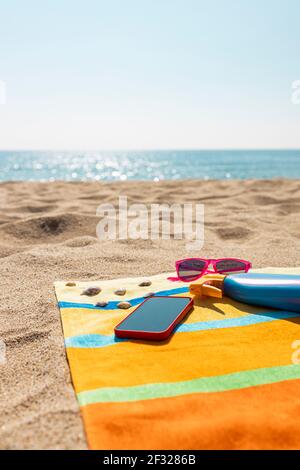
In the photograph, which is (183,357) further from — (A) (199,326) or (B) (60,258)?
(B) (60,258)

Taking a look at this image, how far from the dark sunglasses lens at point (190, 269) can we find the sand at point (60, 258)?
25 cm

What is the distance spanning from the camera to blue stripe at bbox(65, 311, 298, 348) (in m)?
1.23

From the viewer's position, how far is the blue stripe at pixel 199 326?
48.4 inches

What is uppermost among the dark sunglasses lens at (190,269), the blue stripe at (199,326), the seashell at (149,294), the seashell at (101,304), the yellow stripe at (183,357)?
the dark sunglasses lens at (190,269)

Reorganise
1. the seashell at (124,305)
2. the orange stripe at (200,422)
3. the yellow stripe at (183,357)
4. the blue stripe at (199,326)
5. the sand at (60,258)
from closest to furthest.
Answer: the orange stripe at (200,422)
the sand at (60,258)
the yellow stripe at (183,357)
the blue stripe at (199,326)
the seashell at (124,305)

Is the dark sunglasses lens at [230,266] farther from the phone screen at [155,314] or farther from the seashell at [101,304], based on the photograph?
the seashell at [101,304]

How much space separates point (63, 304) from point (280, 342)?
2.52ft

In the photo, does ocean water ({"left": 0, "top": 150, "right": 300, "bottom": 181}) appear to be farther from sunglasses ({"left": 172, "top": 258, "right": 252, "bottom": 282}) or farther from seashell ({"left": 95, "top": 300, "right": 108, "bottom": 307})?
seashell ({"left": 95, "top": 300, "right": 108, "bottom": 307})

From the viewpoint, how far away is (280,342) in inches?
49.4

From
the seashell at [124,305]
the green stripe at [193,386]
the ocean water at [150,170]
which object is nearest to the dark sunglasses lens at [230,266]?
the seashell at [124,305]

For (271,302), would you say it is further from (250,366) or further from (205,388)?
(205,388)

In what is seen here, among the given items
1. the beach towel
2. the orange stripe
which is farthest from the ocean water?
the orange stripe

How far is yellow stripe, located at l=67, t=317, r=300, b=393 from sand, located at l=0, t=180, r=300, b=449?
7 cm

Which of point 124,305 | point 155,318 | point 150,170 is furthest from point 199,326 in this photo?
point 150,170
